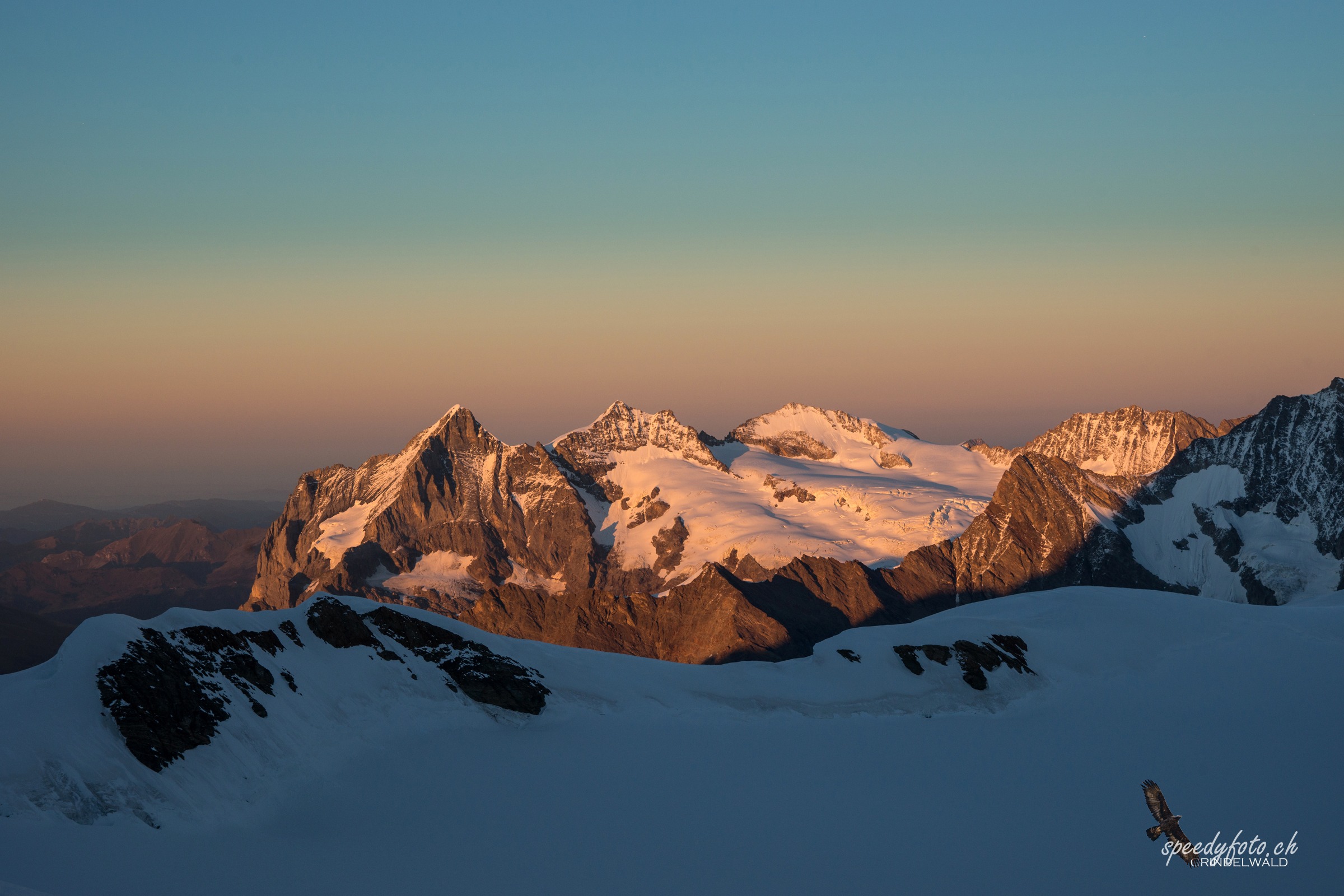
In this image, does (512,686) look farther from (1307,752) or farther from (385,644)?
(1307,752)

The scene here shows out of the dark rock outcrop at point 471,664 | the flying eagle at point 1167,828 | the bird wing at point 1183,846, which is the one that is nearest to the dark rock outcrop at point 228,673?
the dark rock outcrop at point 471,664

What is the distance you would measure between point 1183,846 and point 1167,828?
6.57 ft

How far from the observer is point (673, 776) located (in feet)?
200

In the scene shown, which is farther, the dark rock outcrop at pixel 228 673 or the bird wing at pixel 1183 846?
the dark rock outcrop at pixel 228 673

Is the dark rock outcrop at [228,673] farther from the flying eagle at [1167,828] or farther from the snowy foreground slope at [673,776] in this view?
the flying eagle at [1167,828]

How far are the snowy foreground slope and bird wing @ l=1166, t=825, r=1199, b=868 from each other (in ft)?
2.32

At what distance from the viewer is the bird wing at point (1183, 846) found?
51.2 m

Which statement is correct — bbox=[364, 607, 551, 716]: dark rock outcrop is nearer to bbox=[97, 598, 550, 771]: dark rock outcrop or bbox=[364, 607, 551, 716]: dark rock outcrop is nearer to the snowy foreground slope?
bbox=[97, 598, 550, 771]: dark rock outcrop

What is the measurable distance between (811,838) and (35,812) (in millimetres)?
34620

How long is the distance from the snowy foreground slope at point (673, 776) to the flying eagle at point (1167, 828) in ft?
3.61

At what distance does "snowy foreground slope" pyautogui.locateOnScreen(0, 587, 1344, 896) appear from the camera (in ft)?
153

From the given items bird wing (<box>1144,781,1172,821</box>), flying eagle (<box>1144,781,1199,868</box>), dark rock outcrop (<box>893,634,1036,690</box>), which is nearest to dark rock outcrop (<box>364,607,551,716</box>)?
dark rock outcrop (<box>893,634,1036,690</box>)

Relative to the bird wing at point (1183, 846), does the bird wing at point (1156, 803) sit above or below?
above

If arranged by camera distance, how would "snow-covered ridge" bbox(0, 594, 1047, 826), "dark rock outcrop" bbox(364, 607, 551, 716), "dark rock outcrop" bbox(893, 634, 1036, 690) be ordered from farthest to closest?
"dark rock outcrop" bbox(893, 634, 1036, 690), "dark rock outcrop" bbox(364, 607, 551, 716), "snow-covered ridge" bbox(0, 594, 1047, 826)
